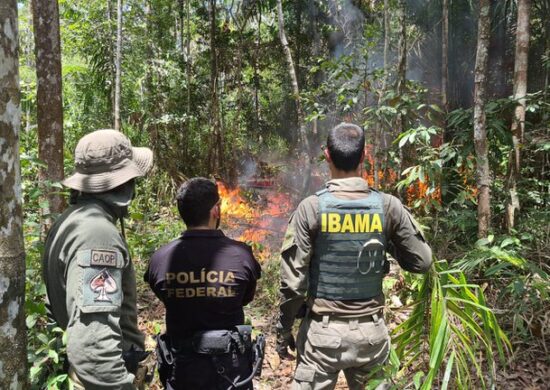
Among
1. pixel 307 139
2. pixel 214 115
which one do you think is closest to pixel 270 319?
pixel 307 139

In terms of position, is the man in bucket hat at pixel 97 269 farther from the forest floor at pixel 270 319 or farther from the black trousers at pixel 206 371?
the forest floor at pixel 270 319

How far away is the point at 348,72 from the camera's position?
6.29 meters

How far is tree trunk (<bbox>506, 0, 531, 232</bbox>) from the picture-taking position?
462 cm

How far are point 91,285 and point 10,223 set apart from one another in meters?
0.37

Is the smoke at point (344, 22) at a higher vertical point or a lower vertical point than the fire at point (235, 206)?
higher

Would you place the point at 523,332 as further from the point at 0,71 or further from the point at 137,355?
the point at 0,71

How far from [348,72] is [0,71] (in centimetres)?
531

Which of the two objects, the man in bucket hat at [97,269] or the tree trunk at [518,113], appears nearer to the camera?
the man in bucket hat at [97,269]

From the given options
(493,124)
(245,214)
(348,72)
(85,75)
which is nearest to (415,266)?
(493,124)

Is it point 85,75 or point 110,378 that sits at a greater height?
point 85,75

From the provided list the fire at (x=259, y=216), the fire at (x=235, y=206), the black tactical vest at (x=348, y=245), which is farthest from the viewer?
the fire at (x=235, y=206)

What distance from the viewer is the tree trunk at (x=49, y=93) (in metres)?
4.69

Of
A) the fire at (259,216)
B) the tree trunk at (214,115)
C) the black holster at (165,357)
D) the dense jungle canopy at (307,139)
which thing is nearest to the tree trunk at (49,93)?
the dense jungle canopy at (307,139)

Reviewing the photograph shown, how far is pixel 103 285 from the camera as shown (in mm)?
1604
